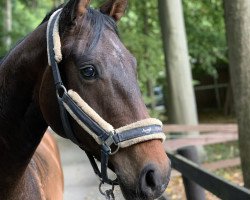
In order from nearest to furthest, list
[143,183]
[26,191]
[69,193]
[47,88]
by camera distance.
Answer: [143,183] → [47,88] → [26,191] → [69,193]

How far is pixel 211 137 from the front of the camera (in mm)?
8773

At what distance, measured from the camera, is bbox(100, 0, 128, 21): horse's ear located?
2.34 meters

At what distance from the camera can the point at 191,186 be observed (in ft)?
15.2

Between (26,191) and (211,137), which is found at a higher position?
(26,191)

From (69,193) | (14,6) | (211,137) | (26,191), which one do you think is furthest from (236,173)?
(14,6)

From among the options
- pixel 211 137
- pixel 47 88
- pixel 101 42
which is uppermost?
pixel 101 42

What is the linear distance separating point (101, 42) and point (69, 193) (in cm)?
481

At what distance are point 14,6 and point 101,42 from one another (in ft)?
75.5

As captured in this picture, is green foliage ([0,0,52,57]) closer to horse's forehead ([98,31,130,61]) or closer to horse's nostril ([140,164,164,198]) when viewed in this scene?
horse's forehead ([98,31,130,61])

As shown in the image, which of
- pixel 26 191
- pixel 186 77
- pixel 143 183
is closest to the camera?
pixel 143 183

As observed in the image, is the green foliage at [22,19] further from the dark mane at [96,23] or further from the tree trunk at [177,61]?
the dark mane at [96,23]

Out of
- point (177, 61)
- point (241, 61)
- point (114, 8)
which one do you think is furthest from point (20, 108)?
point (177, 61)

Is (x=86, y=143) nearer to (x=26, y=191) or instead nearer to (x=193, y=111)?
(x=26, y=191)

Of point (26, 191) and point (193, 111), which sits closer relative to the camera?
point (26, 191)
